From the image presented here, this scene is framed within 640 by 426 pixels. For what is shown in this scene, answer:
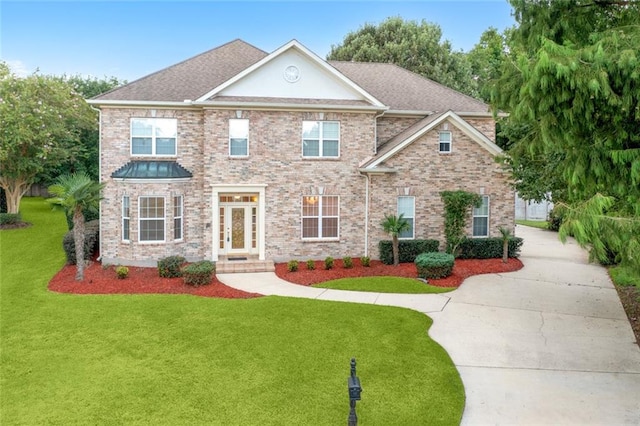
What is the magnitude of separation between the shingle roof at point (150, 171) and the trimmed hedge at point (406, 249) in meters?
8.37

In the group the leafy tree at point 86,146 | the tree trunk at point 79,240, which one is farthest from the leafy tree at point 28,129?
the tree trunk at point 79,240

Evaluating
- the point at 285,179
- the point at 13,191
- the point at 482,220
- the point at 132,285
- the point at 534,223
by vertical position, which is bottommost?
the point at 132,285

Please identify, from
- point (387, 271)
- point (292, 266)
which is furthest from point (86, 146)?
point (387, 271)

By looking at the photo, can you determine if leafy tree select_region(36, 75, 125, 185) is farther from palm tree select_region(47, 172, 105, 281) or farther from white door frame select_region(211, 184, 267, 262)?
white door frame select_region(211, 184, 267, 262)

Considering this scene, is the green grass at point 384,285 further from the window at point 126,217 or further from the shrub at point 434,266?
the window at point 126,217

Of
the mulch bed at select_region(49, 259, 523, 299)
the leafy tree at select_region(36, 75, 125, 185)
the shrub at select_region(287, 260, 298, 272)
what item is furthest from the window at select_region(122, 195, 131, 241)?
the leafy tree at select_region(36, 75, 125, 185)

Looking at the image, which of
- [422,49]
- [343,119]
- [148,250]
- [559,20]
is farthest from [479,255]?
[422,49]

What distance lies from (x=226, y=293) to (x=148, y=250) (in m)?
5.44

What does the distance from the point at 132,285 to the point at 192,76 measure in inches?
381

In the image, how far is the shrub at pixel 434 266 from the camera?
14.6m

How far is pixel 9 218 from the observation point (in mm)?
23891

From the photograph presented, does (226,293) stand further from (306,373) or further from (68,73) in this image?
(68,73)

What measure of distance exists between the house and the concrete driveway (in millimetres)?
4898

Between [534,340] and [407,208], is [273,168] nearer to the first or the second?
[407,208]
